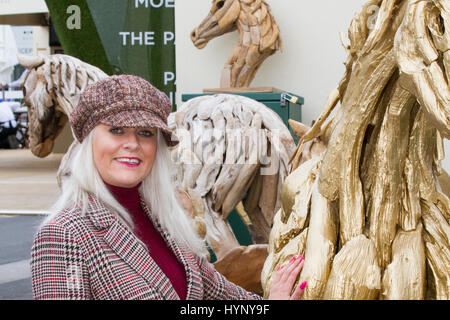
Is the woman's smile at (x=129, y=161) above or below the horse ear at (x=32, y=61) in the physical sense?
below

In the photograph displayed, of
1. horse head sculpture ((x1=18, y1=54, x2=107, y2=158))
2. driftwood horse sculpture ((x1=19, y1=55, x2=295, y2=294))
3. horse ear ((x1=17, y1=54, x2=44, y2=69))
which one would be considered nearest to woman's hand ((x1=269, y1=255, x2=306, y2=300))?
driftwood horse sculpture ((x1=19, y1=55, x2=295, y2=294))

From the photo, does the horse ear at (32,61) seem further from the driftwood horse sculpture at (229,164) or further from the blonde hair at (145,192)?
the blonde hair at (145,192)

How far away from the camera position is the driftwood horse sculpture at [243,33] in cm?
271

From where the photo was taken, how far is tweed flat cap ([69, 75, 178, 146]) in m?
0.83

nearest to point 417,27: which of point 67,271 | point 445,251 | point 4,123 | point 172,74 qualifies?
point 445,251

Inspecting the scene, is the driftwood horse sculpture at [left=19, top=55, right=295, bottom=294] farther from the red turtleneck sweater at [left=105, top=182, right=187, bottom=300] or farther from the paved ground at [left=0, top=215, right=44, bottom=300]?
the red turtleneck sweater at [left=105, top=182, right=187, bottom=300]

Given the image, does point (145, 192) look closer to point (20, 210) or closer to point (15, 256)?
point (15, 256)

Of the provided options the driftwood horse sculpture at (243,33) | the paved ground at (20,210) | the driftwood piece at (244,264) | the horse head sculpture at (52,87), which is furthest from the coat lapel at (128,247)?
the driftwood horse sculpture at (243,33)

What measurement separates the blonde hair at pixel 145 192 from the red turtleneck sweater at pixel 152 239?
0.8 inches

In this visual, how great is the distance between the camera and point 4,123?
9094mm

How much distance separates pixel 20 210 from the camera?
3771 mm
